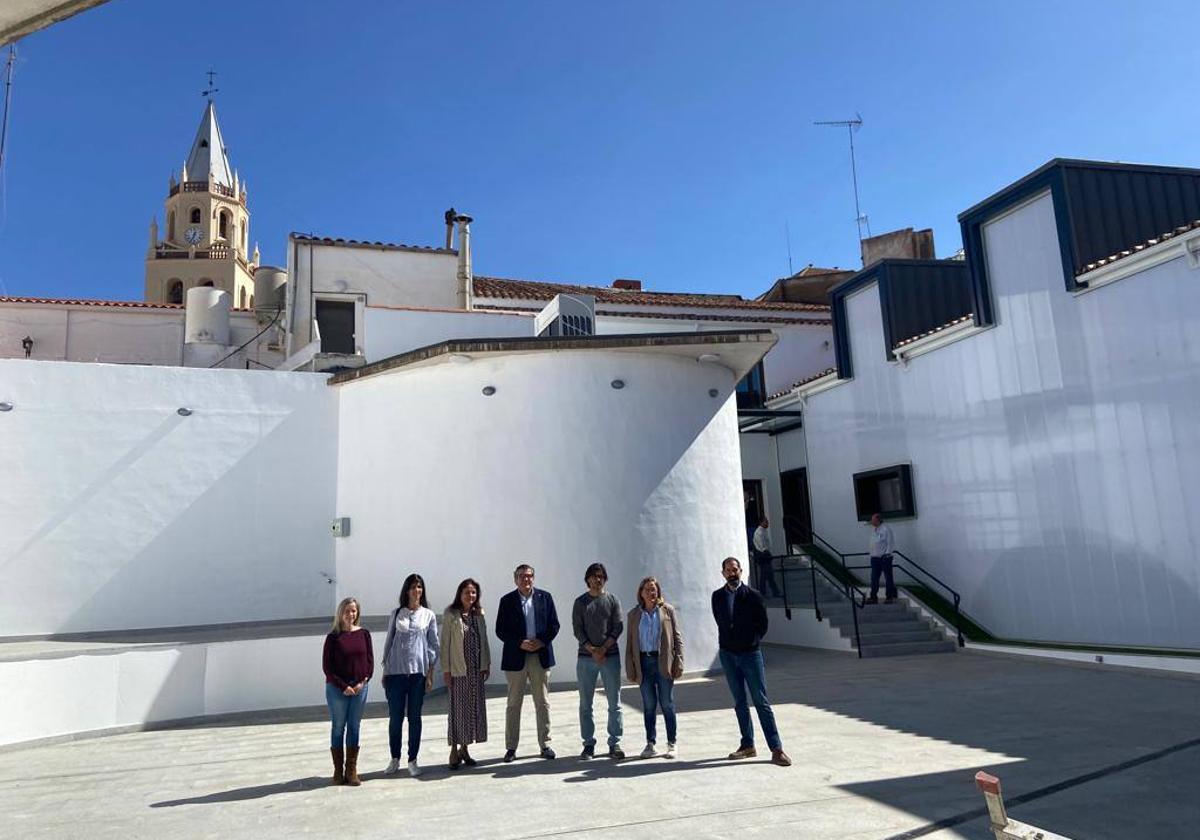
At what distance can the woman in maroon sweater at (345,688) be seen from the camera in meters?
6.49

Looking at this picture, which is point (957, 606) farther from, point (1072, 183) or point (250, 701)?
point (250, 701)

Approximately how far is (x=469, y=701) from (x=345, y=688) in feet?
3.52

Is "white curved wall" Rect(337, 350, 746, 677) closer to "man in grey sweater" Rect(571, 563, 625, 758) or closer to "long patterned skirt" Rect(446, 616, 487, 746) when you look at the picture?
"man in grey sweater" Rect(571, 563, 625, 758)

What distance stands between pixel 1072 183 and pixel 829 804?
10701 mm

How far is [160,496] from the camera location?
12.5 m

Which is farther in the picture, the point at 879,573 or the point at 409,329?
the point at 409,329

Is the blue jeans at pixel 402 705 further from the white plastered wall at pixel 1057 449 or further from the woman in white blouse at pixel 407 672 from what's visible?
the white plastered wall at pixel 1057 449

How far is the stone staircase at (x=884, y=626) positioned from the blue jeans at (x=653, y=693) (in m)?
7.20

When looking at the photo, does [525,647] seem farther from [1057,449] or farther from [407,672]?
[1057,449]

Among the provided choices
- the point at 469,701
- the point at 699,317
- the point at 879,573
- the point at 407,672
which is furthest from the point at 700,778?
the point at 699,317

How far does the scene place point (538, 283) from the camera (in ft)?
90.0

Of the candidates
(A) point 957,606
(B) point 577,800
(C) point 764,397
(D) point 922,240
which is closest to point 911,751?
(B) point 577,800

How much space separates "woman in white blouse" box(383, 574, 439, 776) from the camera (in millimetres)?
6840

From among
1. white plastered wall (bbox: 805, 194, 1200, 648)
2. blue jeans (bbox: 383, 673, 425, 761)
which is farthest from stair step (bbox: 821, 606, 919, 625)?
blue jeans (bbox: 383, 673, 425, 761)
